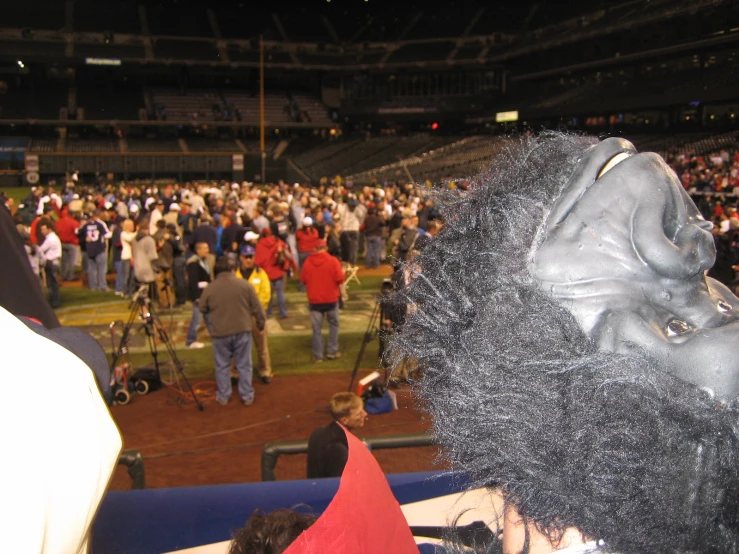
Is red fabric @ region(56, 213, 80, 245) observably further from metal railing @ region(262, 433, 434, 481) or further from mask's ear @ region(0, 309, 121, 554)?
mask's ear @ region(0, 309, 121, 554)

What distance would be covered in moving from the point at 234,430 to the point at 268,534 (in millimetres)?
5575

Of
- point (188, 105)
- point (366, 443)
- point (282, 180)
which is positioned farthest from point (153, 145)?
point (366, 443)

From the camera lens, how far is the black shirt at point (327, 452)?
13.4 feet

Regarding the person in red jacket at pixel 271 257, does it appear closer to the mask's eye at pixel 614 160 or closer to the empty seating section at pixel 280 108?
the mask's eye at pixel 614 160

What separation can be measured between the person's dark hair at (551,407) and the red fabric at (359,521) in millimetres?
160

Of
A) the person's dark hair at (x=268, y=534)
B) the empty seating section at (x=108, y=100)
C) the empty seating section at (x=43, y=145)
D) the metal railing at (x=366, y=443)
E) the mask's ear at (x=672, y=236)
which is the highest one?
the empty seating section at (x=108, y=100)

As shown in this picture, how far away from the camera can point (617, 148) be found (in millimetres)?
974

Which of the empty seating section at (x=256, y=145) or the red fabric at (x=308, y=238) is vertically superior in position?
the empty seating section at (x=256, y=145)

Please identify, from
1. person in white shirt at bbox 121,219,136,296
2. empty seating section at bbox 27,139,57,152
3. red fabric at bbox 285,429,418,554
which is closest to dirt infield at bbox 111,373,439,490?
red fabric at bbox 285,429,418,554


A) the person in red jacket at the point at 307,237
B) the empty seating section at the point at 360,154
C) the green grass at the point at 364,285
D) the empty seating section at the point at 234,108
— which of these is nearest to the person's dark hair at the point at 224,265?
the person in red jacket at the point at 307,237

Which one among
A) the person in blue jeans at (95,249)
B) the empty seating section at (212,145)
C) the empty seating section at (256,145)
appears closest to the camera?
the person in blue jeans at (95,249)

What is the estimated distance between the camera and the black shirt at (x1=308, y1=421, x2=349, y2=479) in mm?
4078

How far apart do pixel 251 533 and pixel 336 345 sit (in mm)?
7565

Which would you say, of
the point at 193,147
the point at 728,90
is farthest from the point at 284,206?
the point at 193,147
